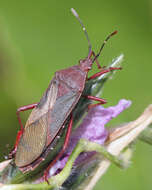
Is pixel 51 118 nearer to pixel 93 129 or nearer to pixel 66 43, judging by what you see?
pixel 93 129

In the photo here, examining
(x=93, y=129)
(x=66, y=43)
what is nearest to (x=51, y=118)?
(x=93, y=129)

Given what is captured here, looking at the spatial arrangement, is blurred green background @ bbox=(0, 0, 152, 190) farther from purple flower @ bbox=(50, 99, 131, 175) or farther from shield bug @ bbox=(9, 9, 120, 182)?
purple flower @ bbox=(50, 99, 131, 175)

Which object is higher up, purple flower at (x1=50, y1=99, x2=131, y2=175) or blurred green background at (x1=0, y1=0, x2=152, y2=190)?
blurred green background at (x1=0, y1=0, x2=152, y2=190)

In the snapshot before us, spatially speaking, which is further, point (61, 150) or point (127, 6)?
point (127, 6)

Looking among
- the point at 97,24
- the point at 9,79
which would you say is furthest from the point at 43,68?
the point at 97,24

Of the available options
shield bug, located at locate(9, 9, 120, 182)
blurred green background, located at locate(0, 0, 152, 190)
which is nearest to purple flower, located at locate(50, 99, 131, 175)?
shield bug, located at locate(9, 9, 120, 182)

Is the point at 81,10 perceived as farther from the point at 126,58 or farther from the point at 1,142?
the point at 1,142
